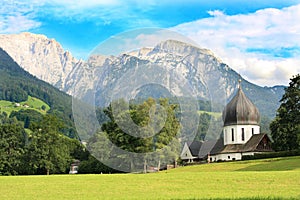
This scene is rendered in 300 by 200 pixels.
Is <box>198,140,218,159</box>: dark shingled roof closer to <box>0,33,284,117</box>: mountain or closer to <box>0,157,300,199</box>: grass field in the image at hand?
<box>0,157,300,199</box>: grass field

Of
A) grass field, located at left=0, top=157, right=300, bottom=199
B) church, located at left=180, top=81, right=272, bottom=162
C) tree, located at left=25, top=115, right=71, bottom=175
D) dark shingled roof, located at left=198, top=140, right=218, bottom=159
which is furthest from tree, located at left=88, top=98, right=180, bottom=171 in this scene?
dark shingled roof, located at left=198, top=140, right=218, bottom=159

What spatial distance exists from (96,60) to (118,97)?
296cm

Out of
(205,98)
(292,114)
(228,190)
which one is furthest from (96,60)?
(292,114)

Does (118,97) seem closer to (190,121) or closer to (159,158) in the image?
(190,121)

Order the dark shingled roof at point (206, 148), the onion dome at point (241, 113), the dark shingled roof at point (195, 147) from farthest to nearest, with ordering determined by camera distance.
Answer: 1. the dark shingled roof at point (195, 147)
2. the dark shingled roof at point (206, 148)
3. the onion dome at point (241, 113)

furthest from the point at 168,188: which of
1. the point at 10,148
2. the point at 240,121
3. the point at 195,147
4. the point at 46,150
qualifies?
the point at 195,147

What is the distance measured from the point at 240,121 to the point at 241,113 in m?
1.54

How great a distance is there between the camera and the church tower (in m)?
95.2

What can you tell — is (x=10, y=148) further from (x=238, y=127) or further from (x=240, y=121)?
(x=240, y=121)

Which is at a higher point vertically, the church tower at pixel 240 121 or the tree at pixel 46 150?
the church tower at pixel 240 121

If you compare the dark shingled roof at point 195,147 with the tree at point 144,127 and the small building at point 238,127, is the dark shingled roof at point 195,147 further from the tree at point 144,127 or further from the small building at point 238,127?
the tree at point 144,127

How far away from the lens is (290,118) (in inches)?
2894

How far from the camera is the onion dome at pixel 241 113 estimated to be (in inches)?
3772

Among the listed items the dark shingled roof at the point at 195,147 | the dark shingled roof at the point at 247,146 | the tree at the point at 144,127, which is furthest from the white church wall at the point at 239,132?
the tree at the point at 144,127
